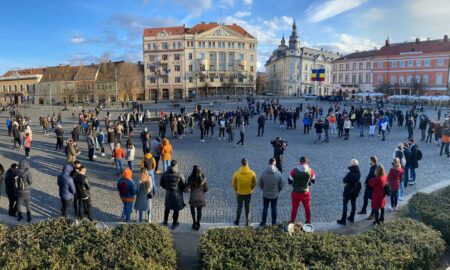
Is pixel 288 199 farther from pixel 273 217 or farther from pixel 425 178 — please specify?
pixel 425 178

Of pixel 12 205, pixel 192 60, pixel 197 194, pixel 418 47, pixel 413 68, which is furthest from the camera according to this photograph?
pixel 192 60

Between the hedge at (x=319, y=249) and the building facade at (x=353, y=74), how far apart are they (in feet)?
263

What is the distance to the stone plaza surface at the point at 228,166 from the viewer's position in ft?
29.5

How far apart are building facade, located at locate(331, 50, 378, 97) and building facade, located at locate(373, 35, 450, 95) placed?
2092mm

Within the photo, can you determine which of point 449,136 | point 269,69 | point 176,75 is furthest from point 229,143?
point 269,69

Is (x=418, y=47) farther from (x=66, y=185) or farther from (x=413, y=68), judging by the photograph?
(x=66, y=185)

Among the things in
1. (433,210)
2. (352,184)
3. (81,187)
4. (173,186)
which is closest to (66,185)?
(81,187)

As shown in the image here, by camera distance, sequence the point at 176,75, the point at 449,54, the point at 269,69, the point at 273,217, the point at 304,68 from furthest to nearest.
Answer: the point at 269,69 → the point at 304,68 → the point at 176,75 → the point at 449,54 → the point at 273,217

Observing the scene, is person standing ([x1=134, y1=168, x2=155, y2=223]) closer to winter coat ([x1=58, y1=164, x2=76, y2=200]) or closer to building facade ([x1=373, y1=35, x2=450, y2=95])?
winter coat ([x1=58, y1=164, x2=76, y2=200])

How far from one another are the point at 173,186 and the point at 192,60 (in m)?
72.8

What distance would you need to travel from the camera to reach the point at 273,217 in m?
7.60

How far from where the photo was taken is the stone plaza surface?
8.98m

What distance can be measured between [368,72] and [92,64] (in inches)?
2674

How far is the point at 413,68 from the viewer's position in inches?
2749
